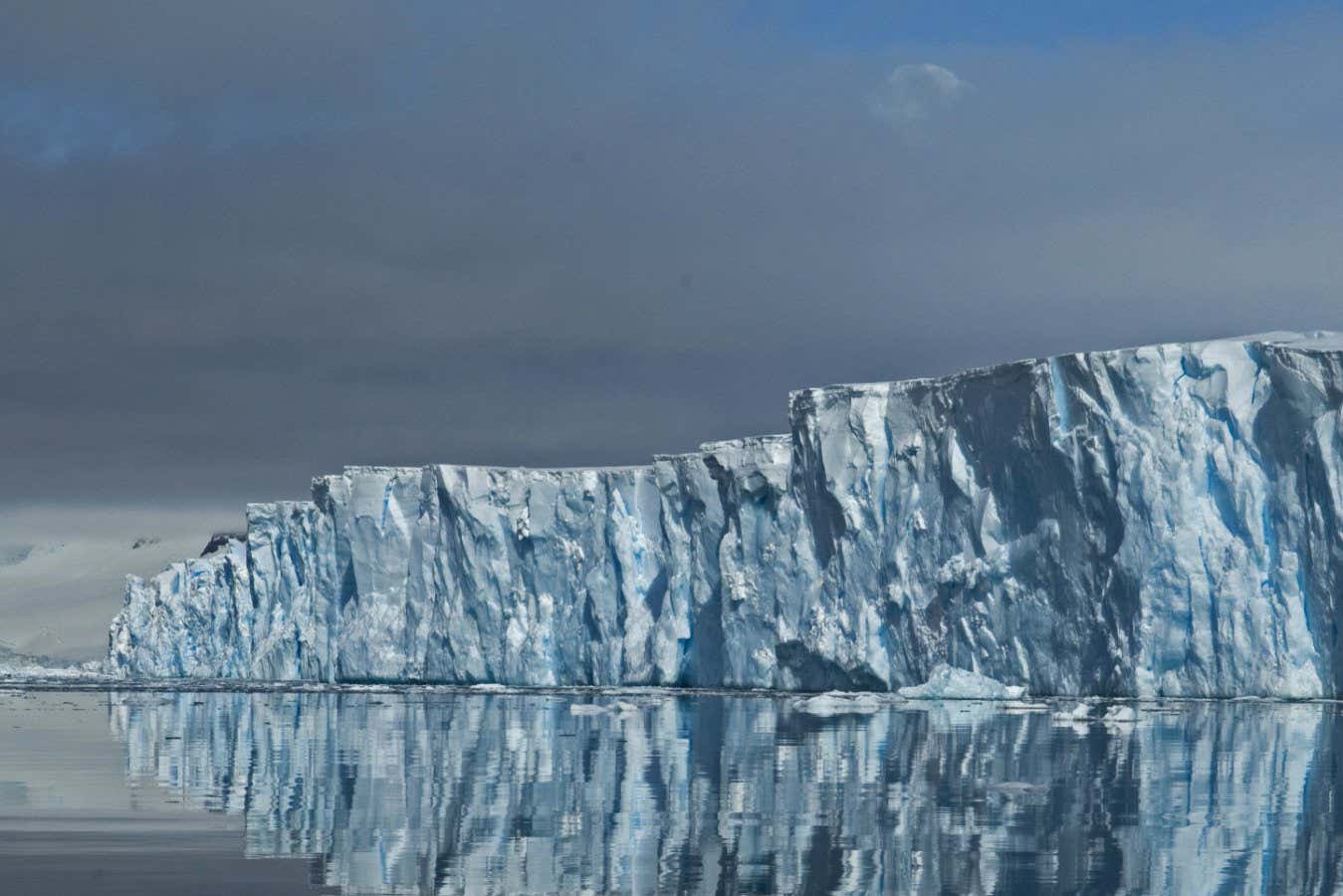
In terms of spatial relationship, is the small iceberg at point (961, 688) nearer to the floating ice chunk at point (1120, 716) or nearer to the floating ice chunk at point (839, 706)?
the floating ice chunk at point (839, 706)

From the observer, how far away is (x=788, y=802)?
12188 millimetres

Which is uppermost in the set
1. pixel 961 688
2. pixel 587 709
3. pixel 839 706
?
pixel 961 688

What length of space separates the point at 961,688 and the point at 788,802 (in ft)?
61.1

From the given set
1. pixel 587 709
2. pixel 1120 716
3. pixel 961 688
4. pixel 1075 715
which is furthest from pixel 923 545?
pixel 1120 716

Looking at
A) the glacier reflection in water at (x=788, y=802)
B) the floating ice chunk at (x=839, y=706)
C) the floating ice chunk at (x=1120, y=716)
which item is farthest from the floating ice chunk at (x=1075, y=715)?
the floating ice chunk at (x=839, y=706)

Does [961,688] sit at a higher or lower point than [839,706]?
higher

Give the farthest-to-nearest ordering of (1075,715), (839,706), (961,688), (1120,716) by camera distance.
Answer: (961,688) → (839,706) → (1075,715) → (1120,716)

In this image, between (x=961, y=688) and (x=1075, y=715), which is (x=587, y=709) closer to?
(x=961, y=688)

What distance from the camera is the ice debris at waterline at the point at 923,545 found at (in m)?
27.8

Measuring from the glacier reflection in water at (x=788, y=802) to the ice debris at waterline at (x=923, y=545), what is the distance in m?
4.70

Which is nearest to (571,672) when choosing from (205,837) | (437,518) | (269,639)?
(437,518)

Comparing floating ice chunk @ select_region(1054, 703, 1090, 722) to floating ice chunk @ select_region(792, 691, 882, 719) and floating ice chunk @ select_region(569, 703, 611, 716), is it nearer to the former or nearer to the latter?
floating ice chunk @ select_region(792, 691, 882, 719)

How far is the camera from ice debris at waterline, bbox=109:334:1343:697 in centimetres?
2783

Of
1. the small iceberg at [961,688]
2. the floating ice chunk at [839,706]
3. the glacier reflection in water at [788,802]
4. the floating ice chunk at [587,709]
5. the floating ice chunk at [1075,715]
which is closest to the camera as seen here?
the glacier reflection in water at [788,802]
